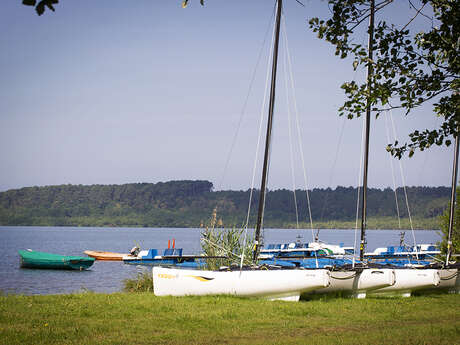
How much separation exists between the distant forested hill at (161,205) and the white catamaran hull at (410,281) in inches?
5469

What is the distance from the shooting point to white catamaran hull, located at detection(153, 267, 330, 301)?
12961mm

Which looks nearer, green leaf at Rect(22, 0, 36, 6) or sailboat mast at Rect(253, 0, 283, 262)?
green leaf at Rect(22, 0, 36, 6)

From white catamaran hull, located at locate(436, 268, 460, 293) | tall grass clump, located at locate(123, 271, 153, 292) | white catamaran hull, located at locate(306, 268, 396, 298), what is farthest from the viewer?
tall grass clump, located at locate(123, 271, 153, 292)

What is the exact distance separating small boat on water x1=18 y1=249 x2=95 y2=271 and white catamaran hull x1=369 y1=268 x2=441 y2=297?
2634 centimetres

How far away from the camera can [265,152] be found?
1561cm

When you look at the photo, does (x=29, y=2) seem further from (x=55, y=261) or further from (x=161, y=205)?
(x=161, y=205)

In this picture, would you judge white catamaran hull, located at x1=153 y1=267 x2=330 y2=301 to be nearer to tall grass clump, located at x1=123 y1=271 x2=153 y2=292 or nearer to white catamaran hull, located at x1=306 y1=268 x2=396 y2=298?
white catamaran hull, located at x1=306 y1=268 x2=396 y2=298

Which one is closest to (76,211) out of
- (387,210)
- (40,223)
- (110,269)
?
(40,223)

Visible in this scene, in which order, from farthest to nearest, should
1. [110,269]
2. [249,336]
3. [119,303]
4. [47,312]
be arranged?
[110,269], [119,303], [47,312], [249,336]

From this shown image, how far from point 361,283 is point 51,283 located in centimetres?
1939

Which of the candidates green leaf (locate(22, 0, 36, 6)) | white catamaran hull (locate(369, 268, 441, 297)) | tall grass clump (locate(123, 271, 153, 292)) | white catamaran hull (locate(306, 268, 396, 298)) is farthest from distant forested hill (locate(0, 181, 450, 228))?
green leaf (locate(22, 0, 36, 6))

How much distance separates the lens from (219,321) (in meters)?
10.1

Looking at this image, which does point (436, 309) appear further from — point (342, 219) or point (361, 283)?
point (342, 219)

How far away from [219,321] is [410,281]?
24.0 feet
